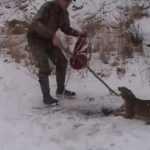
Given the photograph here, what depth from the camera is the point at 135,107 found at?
17.0 ft

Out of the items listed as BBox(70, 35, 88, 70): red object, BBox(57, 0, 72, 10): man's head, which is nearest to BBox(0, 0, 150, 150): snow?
BBox(70, 35, 88, 70): red object

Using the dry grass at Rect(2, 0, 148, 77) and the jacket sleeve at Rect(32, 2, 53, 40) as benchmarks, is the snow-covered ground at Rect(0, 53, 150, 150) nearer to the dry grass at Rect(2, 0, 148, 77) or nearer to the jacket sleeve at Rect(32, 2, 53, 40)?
Answer: the dry grass at Rect(2, 0, 148, 77)

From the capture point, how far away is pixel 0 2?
33.0 ft

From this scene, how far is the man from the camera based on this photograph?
5676 millimetres

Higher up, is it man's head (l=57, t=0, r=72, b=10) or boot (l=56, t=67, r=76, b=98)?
man's head (l=57, t=0, r=72, b=10)

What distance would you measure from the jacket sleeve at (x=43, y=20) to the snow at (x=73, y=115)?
1.09 metres

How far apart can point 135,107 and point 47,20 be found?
5.67ft

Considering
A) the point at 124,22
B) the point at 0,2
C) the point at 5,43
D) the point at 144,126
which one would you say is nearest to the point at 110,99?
the point at 144,126

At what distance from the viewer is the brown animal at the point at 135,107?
510 centimetres

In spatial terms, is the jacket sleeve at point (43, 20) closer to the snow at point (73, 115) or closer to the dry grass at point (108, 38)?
the snow at point (73, 115)

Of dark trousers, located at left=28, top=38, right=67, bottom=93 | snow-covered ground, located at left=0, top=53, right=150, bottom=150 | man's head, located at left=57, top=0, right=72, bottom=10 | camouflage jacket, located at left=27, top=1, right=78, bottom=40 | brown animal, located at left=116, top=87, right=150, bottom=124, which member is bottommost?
snow-covered ground, located at left=0, top=53, right=150, bottom=150

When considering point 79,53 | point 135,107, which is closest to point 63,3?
point 79,53

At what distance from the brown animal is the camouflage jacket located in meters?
1.33

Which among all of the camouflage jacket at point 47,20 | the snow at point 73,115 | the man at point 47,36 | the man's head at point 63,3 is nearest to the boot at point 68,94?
the snow at point 73,115
